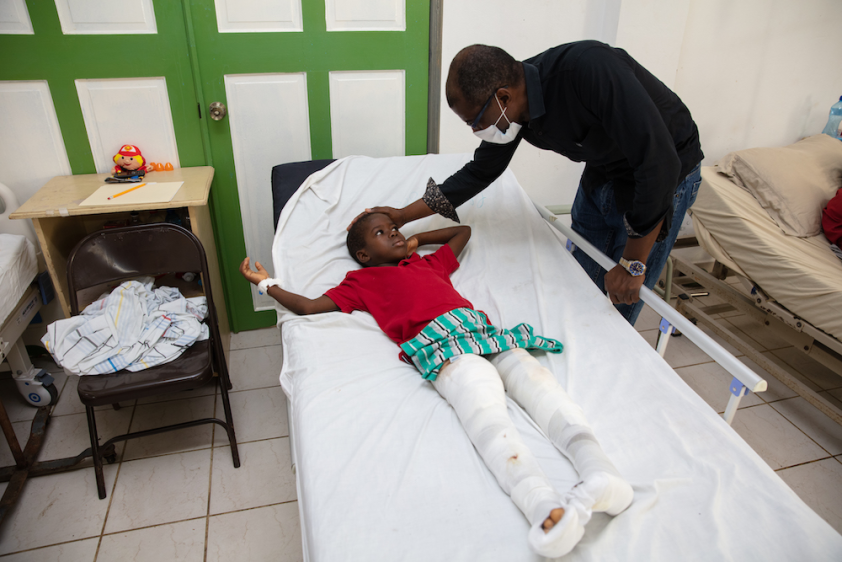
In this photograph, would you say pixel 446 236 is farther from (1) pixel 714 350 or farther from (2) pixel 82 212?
(2) pixel 82 212

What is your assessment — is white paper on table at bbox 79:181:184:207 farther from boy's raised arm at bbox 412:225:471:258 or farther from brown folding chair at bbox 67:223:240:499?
boy's raised arm at bbox 412:225:471:258

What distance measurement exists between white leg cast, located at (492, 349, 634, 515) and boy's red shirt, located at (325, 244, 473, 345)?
0.26 metres

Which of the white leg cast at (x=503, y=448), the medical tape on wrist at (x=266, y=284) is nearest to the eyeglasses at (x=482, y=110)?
the white leg cast at (x=503, y=448)

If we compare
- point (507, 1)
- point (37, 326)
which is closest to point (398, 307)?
point (507, 1)

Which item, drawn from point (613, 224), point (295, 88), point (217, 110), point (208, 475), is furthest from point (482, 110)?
point (208, 475)

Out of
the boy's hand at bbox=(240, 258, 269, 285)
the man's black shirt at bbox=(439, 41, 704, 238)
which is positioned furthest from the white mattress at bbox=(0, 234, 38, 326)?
the man's black shirt at bbox=(439, 41, 704, 238)

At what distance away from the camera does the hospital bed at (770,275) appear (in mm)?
2035

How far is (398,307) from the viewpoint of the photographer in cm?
160

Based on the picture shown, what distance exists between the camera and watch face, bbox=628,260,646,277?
1.46 m

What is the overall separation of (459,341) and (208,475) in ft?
3.90

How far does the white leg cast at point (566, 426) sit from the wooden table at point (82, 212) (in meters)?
1.34

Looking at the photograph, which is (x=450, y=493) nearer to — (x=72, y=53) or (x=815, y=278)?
(x=815, y=278)

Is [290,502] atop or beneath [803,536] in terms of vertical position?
beneath

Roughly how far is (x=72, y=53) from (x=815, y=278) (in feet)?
10.5
